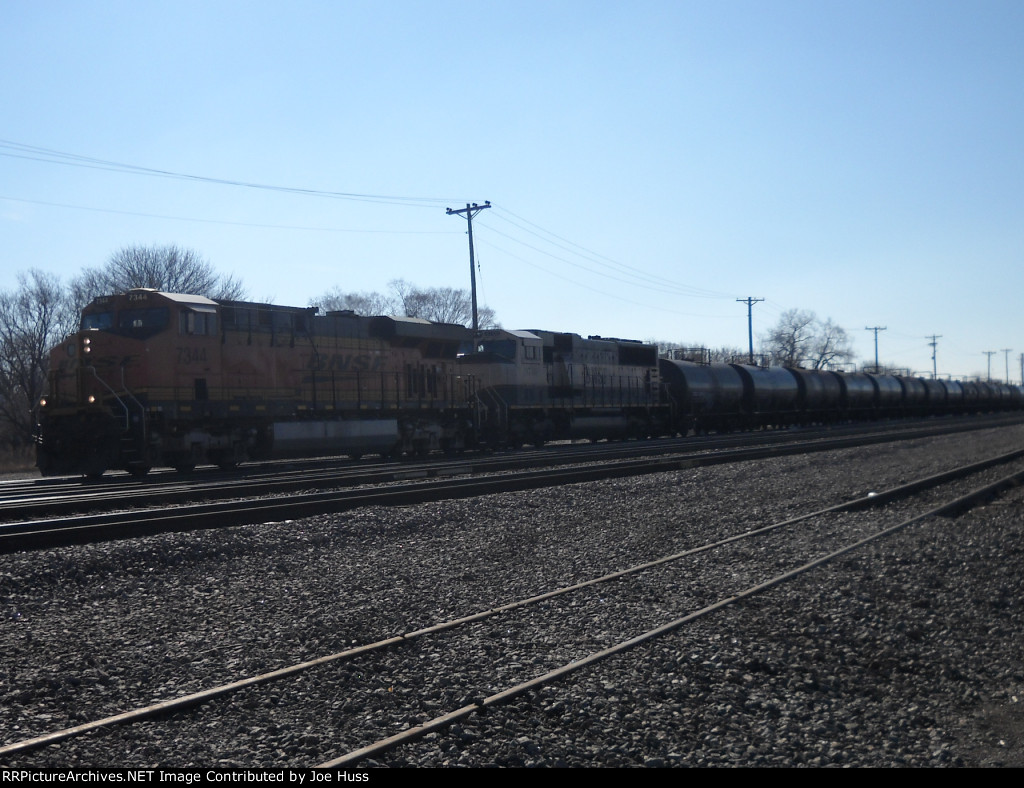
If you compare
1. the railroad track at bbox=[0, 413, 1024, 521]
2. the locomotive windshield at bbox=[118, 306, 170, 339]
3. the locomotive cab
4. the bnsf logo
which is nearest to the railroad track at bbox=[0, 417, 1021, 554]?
the railroad track at bbox=[0, 413, 1024, 521]

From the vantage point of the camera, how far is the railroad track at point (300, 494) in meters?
9.59

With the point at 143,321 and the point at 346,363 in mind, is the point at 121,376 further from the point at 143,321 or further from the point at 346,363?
the point at 346,363

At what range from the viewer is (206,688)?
16.4 feet

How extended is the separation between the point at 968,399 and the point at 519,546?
6516 cm

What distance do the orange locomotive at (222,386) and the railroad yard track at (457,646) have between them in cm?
809

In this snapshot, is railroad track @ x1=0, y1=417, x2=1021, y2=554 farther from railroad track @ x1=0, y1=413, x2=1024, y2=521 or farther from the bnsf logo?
the bnsf logo

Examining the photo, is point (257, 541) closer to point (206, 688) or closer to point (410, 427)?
point (206, 688)

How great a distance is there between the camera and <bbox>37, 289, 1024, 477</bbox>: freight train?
56.7 ft

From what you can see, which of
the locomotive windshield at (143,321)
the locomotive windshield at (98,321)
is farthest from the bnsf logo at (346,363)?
the locomotive windshield at (98,321)

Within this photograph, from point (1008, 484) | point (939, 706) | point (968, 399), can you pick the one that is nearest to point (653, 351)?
point (1008, 484)

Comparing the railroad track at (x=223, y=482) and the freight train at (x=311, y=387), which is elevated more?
the freight train at (x=311, y=387)

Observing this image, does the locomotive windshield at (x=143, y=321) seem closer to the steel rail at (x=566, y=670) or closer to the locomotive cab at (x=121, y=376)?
the locomotive cab at (x=121, y=376)

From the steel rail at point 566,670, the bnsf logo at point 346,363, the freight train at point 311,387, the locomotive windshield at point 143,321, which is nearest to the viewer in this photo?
the steel rail at point 566,670

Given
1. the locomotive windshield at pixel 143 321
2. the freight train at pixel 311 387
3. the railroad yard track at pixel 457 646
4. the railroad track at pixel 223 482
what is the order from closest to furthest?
the railroad yard track at pixel 457 646 < the railroad track at pixel 223 482 < the freight train at pixel 311 387 < the locomotive windshield at pixel 143 321
